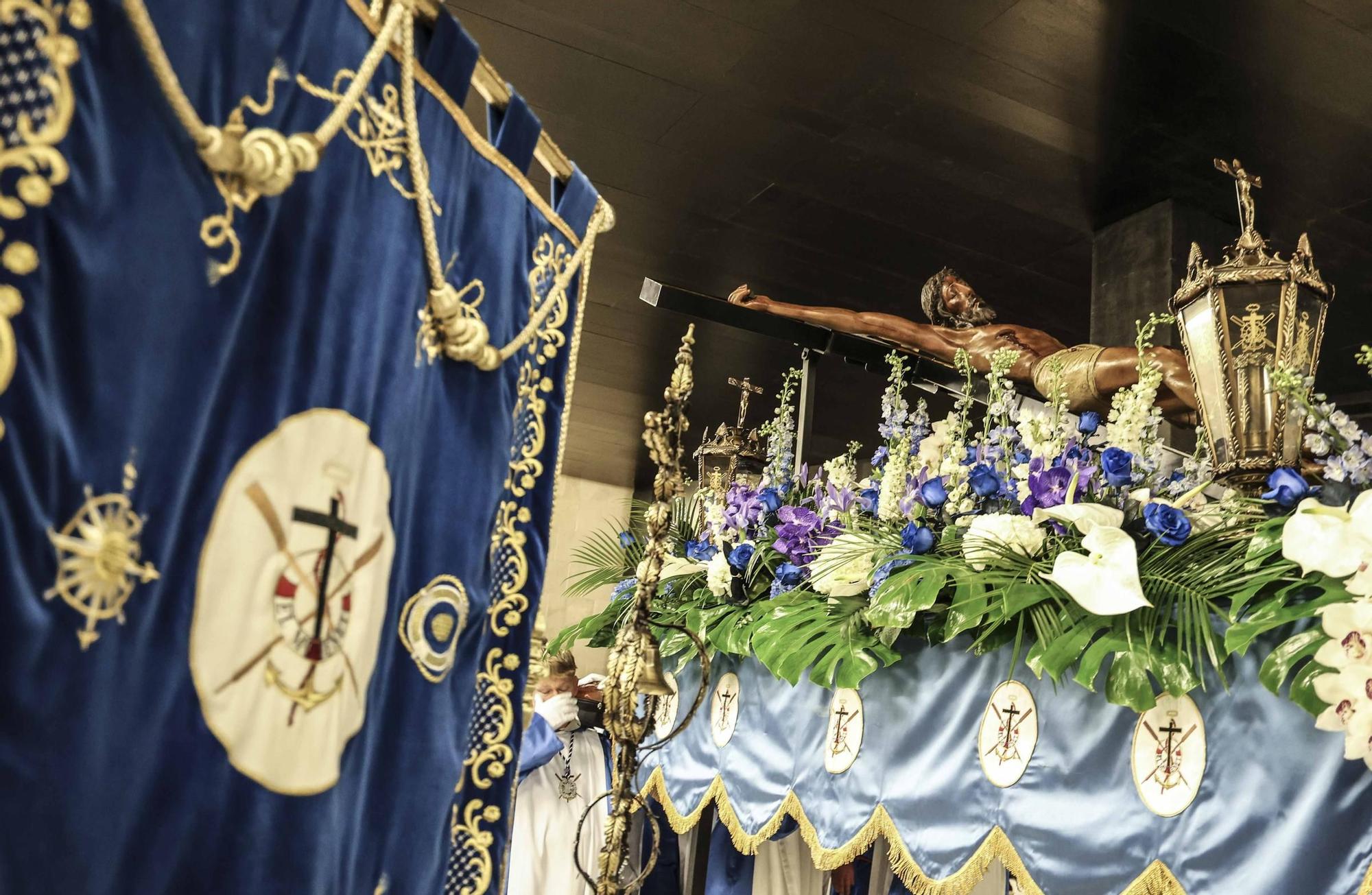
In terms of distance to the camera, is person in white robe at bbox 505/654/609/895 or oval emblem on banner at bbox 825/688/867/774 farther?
person in white robe at bbox 505/654/609/895

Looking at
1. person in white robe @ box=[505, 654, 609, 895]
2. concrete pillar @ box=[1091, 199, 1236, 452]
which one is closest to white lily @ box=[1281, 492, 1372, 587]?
concrete pillar @ box=[1091, 199, 1236, 452]

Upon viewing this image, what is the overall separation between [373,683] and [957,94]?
8.52ft

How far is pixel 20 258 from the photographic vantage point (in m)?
0.58

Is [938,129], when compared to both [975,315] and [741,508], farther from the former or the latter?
[741,508]

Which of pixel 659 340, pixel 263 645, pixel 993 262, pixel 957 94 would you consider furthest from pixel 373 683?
pixel 659 340

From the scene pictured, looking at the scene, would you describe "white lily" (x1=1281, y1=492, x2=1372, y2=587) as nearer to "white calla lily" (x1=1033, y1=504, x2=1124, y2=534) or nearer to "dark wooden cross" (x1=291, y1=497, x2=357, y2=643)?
"white calla lily" (x1=1033, y1=504, x2=1124, y2=534)

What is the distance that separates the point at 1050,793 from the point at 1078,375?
108 centimetres

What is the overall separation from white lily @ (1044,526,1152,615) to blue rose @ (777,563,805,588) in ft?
2.53

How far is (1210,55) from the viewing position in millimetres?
2676

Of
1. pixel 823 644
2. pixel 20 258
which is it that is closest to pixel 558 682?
pixel 823 644

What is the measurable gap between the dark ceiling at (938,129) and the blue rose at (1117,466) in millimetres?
1340

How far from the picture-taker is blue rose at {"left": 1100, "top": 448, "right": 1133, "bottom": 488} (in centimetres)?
177

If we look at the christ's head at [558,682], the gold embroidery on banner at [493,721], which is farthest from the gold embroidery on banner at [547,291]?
the christ's head at [558,682]

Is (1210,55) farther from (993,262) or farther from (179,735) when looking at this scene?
(179,735)
